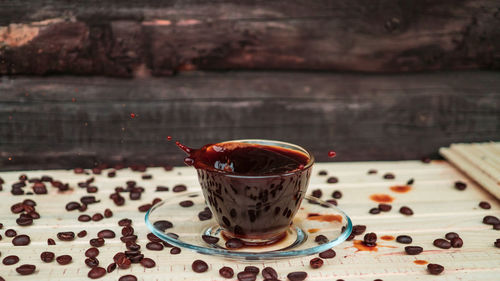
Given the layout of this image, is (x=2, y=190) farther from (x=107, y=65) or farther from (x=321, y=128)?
(x=321, y=128)

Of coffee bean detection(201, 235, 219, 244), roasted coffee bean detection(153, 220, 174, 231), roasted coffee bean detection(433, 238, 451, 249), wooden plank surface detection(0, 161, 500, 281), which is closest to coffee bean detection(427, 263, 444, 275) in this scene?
wooden plank surface detection(0, 161, 500, 281)

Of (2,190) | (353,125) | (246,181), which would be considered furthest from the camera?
(353,125)

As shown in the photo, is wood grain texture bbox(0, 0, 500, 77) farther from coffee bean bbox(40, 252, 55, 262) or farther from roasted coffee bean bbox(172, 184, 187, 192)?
coffee bean bbox(40, 252, 55, 262)

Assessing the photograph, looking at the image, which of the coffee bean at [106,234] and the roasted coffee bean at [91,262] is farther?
the coffee bean at [106,234]

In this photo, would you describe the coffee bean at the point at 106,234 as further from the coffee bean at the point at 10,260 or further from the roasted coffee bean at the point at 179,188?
the roasted coffee bean at the point at 179,188

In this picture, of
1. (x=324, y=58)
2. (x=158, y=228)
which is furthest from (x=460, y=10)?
(x=158, y=228)

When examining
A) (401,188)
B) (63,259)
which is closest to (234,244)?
(63,259)

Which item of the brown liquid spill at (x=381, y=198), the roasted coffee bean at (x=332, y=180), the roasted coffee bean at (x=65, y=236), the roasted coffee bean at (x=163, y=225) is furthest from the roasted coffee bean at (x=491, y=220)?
the roasted coffee bean at (x=65, y=236)
